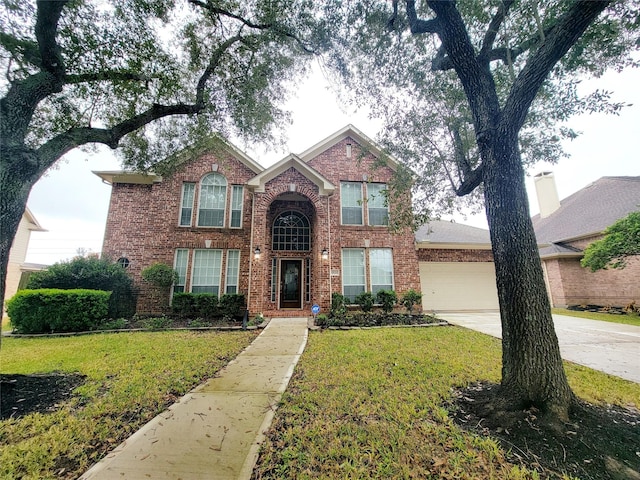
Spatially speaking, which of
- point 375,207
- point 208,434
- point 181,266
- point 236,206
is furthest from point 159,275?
point 375,207

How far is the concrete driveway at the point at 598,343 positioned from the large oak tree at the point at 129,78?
29.5ft

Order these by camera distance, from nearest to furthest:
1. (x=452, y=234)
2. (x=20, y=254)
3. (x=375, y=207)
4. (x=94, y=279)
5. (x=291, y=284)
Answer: (x=94, y=279)
(x=291, y=284)
(x=375, y=207)
(x=452, y=234)
(x=20, y=254)

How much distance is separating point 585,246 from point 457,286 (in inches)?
318

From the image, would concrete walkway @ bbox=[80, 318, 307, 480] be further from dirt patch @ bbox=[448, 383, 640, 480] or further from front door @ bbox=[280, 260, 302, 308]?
front door @ bbox=[280, 260, 302, 308]

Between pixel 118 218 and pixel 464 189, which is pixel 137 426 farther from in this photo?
pixel 118 218

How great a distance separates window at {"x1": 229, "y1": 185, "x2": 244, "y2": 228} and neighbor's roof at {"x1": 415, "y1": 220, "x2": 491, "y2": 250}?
8.08 metres

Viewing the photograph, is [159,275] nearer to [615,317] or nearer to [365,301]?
[365,301]

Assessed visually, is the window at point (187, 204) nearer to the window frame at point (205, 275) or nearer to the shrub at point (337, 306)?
the window frame at point (205, 275)

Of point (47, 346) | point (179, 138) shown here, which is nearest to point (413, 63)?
point (179, 138)

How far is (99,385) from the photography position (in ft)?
12.6

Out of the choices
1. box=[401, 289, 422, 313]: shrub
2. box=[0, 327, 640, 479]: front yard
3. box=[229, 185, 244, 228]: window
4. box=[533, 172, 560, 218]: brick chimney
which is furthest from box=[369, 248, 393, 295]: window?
box=[533, 172, 560, 218]: brick chimney

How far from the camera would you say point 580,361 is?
4.99 metres

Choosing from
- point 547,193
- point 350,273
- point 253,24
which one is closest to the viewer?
point 253,24

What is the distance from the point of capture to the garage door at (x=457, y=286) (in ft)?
38.2
